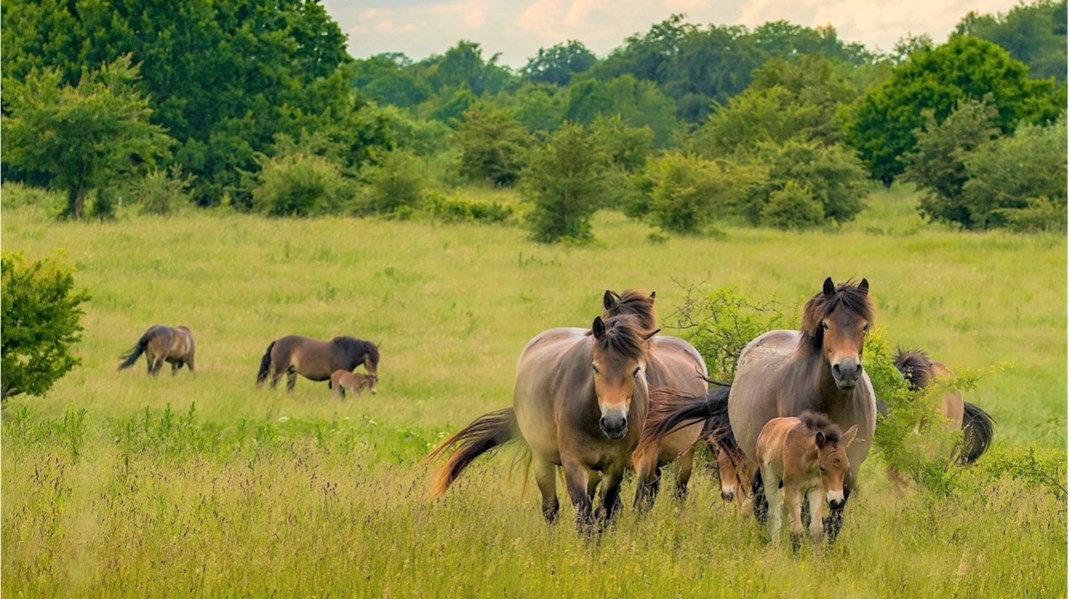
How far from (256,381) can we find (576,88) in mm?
73654

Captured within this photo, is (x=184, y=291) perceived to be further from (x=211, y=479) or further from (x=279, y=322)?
(x=211, y=479)

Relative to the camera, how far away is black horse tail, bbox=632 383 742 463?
8805 mm

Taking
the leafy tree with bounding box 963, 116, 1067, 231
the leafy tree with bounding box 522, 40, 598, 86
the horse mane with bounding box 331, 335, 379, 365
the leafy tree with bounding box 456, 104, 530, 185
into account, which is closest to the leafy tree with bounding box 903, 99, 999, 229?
the leafy tree with bounding box 963, 116, 1067, 231

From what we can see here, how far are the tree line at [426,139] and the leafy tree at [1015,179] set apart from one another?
0.08m

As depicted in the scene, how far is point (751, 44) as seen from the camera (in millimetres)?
99250

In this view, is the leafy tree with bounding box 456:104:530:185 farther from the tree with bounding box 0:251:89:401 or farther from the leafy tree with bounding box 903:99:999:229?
the tree with bounding box 0:251:89:401

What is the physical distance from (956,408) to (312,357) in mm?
10196

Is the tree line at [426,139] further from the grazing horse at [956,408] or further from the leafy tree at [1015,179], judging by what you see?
the grazing horse at [956,408]

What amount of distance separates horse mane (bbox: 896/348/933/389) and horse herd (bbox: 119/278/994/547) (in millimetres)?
31

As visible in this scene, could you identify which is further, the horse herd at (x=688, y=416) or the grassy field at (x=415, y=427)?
the horse herd at (x=688, y=416)

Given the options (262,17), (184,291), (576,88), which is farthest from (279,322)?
(576,88)

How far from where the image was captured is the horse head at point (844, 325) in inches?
285

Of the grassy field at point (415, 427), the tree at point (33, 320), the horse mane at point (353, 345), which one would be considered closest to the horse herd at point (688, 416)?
the grassy field at point (415, 427)

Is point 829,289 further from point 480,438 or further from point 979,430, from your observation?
point 979,430
